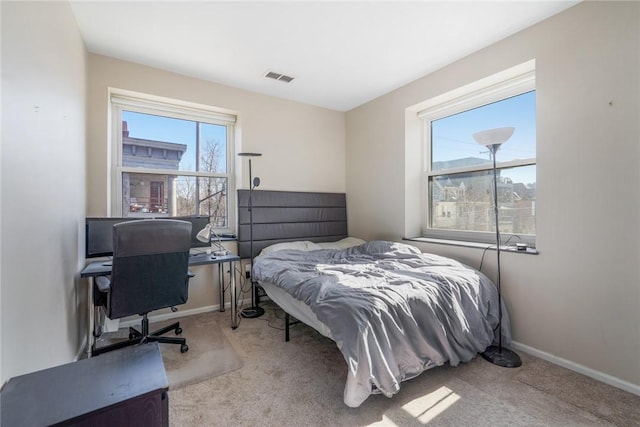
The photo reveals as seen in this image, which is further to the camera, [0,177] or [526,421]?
[526,421]

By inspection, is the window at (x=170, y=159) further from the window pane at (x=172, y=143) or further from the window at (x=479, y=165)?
the window at (x=479, y=165)

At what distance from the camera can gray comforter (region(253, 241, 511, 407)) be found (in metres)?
1.55

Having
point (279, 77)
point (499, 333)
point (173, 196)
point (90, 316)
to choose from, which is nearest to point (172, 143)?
point (173, 196)

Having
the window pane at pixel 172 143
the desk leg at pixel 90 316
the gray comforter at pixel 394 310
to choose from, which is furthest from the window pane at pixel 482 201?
the desk leg at pixel 90 316

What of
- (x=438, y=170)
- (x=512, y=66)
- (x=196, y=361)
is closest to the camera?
(x=196, y=361)

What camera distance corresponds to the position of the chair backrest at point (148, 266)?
1939 millimetres

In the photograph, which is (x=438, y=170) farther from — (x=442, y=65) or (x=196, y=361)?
(x=196, y=361)

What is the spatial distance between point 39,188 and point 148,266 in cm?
81

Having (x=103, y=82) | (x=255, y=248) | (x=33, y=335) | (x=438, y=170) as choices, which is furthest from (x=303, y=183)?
(x=33, y=335)

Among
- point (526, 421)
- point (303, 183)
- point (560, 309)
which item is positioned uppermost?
point (303, 183)

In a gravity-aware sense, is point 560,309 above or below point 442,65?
below

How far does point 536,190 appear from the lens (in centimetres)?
227

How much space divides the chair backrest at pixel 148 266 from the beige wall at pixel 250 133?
1026mm

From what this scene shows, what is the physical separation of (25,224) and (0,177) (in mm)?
320
